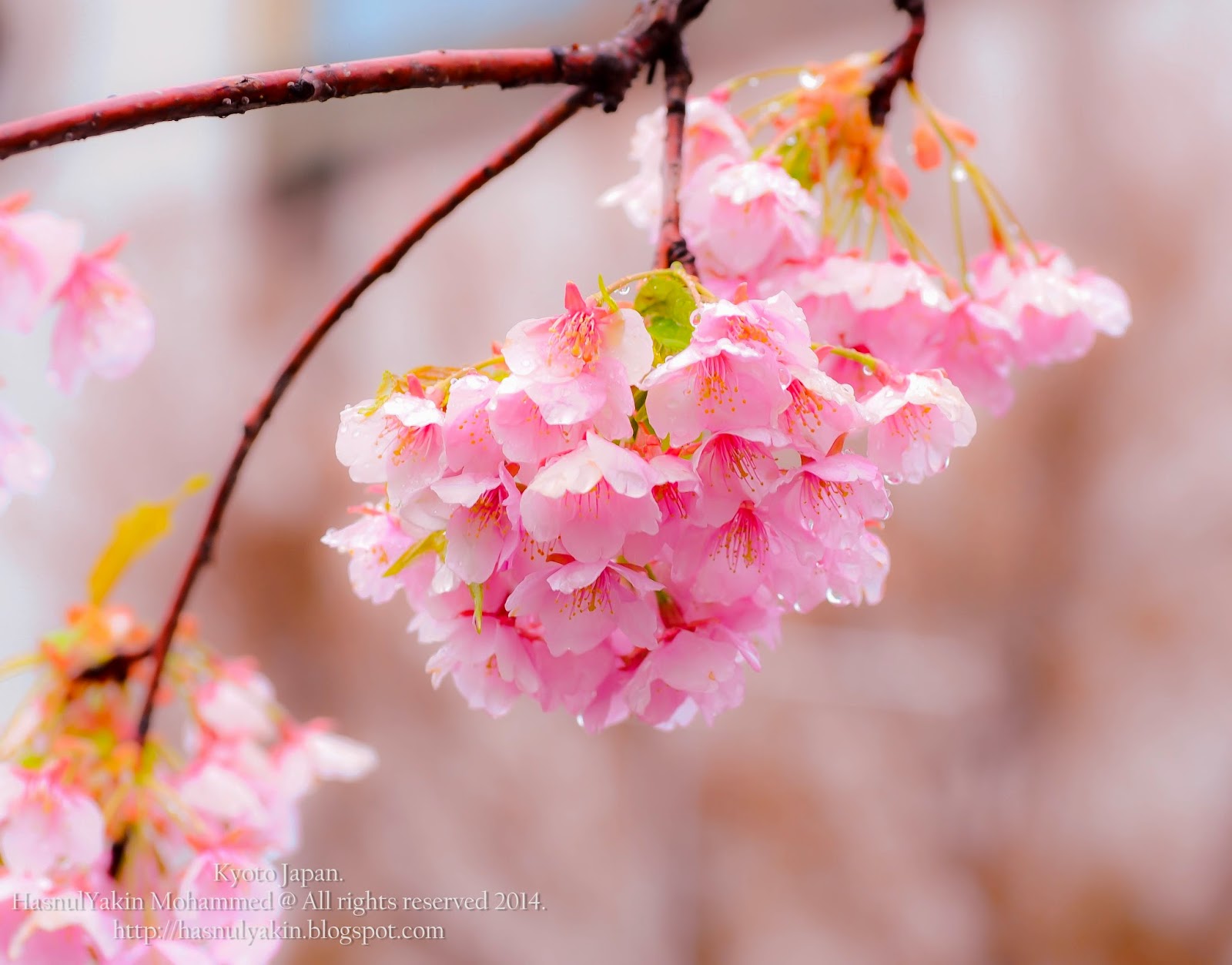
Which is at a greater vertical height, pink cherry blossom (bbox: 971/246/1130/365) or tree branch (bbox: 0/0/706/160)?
tree branch (bbox: 0/0/706/160)

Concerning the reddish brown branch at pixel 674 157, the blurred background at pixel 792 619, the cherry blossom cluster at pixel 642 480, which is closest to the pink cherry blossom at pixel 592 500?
the cherry blossom cluster at pixel 642 480

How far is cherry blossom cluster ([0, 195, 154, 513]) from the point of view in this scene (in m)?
0.53

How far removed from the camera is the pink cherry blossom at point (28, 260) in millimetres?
531

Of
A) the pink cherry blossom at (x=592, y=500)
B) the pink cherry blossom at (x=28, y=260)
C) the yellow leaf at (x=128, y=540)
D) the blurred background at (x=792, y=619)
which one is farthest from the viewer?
the blurred background at (x=792, y=619)

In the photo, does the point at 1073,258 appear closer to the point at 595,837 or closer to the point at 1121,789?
the point at 1121,789

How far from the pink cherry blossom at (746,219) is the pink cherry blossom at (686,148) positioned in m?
0.04

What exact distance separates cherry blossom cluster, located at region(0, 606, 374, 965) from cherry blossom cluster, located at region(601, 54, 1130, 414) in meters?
0.44

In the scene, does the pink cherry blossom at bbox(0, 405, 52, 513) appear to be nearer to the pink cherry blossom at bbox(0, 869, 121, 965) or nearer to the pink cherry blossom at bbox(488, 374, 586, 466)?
the pink cherry blossom at bbox(0, 869, 121, 965)

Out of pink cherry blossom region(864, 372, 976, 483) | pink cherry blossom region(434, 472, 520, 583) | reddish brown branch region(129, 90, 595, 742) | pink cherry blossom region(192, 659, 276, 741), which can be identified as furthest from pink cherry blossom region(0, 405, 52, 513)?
pink cherry blossom region(864, 372, 976, 483)

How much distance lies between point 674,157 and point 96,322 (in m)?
0.38

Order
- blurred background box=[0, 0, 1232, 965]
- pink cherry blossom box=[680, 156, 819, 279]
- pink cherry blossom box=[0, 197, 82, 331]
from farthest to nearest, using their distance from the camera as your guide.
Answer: blurred background box=[0, 0, 1232, 965] → pink cherry blossom box=[0, 197, 82, 331] → pink cherry blossom box=[680, 156, 819, 279]

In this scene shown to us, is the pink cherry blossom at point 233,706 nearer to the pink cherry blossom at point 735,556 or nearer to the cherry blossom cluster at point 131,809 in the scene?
the cherry blossom cluster at point 131,809


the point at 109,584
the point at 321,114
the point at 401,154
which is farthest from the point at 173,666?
the point at 321,114

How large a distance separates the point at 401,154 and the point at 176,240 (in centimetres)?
67
